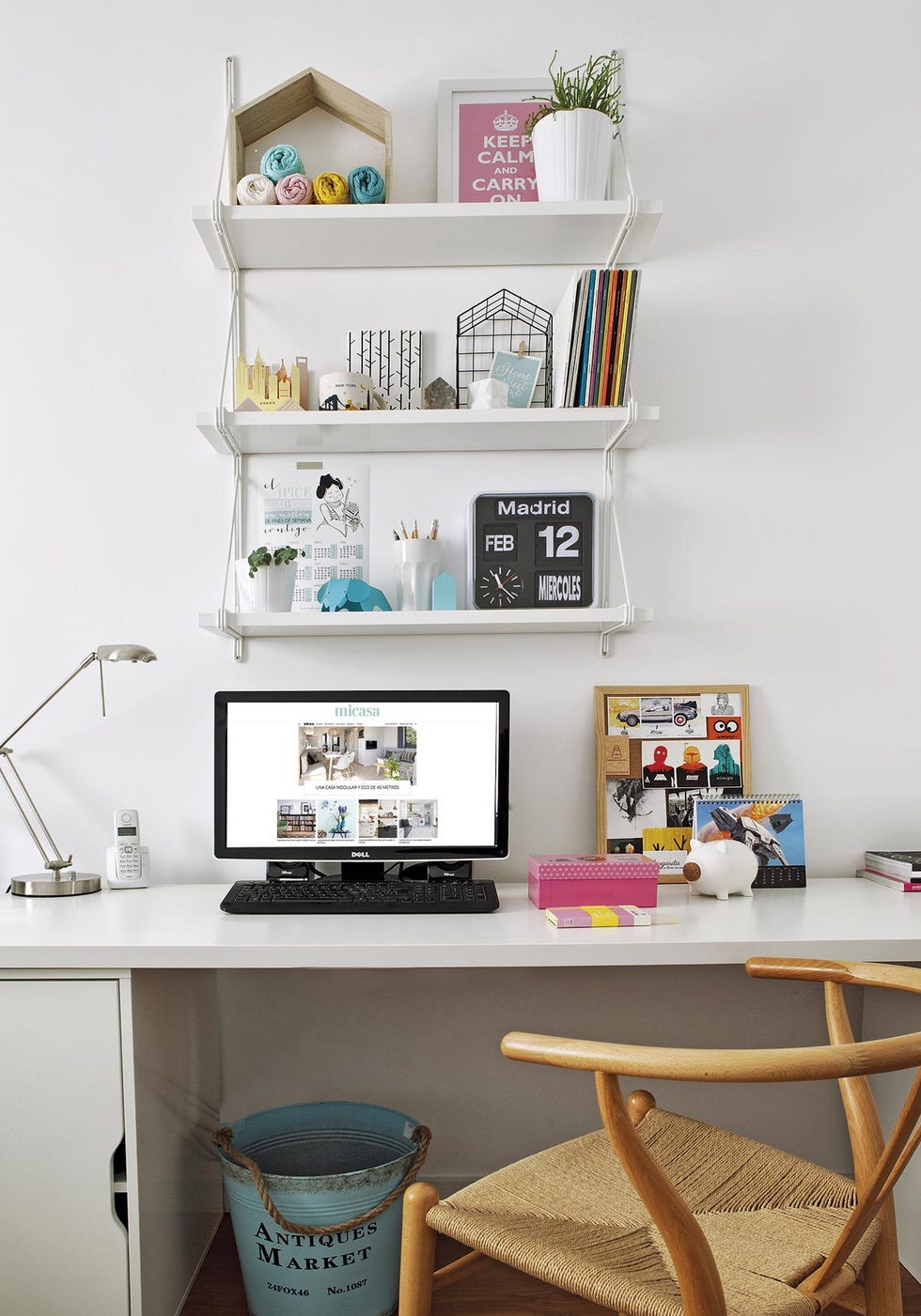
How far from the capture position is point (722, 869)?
1828 mm

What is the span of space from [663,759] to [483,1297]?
1055 millimetres

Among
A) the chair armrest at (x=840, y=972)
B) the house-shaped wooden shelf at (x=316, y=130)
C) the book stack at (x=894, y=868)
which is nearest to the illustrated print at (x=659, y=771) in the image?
the book stack at (x=894, y=868)

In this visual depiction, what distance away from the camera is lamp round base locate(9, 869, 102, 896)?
1.83 m

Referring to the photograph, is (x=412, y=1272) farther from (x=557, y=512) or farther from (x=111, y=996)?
(x=557, y=512)

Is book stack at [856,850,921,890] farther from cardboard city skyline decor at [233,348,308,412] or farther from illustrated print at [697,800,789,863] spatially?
cardboard city skyline decor at [233,348,308,412]

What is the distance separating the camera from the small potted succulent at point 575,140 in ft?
6.02

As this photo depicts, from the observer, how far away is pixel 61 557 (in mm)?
2057

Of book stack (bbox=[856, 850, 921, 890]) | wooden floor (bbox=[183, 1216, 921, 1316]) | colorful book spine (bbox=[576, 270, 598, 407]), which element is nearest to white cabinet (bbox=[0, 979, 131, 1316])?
wooden floor (bbox=[183, 1216, 921, 1316])

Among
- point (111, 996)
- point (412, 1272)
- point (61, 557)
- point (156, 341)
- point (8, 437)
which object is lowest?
point (412, 1272)

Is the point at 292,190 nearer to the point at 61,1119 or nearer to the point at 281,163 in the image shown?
the point at 281,163

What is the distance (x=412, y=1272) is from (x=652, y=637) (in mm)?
1267

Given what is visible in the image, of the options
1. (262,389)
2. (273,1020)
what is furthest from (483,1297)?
(262,389)

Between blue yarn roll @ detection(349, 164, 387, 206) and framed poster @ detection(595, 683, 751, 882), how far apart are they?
1.09 metres

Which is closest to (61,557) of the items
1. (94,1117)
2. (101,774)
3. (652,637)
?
(101,774)
